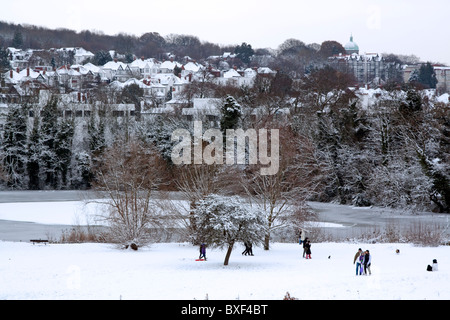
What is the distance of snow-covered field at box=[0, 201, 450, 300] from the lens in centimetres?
1830

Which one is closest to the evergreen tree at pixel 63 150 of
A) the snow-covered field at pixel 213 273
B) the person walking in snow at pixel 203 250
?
the snow-covered field at pixel 213 273

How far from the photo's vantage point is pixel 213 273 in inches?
887

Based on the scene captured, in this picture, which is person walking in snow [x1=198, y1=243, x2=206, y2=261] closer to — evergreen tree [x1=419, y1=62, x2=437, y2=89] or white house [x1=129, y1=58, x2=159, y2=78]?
white house [x1=129, y1=58, x2=159, y2=78]

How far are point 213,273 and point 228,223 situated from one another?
2027 millimetres

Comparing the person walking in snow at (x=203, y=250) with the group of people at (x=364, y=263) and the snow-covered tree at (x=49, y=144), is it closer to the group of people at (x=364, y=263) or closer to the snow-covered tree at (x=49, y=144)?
the group of people at (x=364, y=263)

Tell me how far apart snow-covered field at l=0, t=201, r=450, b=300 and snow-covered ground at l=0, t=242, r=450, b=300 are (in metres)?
0.03

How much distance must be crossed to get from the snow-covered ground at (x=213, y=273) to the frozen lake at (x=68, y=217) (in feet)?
17.5

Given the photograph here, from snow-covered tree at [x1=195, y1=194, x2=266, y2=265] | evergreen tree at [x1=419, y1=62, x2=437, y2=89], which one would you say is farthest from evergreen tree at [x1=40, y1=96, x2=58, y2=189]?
evergreen tree at [x1=419, y1=62, x2=437, y2=89]

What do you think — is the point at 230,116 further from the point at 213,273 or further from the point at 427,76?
the point at 427,76

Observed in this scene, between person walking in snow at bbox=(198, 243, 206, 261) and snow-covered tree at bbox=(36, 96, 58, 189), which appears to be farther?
snow-covered tree at bbox=(36, 96, 58, 189)

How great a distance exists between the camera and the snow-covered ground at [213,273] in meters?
18.3

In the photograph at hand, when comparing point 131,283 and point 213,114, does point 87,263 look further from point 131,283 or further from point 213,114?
point 213,114

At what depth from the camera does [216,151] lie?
116 feet
